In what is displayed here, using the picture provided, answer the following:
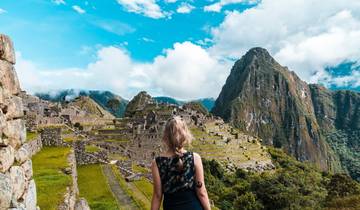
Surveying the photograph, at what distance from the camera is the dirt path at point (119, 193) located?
2406 cm

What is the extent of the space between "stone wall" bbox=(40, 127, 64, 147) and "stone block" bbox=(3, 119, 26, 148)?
2842 centimetres

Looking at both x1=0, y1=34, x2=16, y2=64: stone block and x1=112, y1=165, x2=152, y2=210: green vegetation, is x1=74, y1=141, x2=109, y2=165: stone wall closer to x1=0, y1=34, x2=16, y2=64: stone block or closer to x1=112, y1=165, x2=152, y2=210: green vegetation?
x1=112, y1=165, x2=152, y2=210: green vegetation

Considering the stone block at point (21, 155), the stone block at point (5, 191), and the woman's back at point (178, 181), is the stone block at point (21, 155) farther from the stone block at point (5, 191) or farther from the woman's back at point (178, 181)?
the woman's back at point (178, 181)

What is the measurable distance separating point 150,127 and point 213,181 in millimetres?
17696

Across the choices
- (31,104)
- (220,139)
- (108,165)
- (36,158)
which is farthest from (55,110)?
(36,158)

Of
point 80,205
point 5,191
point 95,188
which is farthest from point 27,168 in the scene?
point 95,188

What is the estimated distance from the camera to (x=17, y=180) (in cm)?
795

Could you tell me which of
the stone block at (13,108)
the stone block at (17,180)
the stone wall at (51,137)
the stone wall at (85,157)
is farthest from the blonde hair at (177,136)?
the stone wall at (51,137)

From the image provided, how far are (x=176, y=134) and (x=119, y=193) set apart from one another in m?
21.0

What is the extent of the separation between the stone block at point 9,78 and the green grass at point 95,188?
48.1 ft

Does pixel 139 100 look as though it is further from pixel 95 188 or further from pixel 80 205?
pixel 80 205

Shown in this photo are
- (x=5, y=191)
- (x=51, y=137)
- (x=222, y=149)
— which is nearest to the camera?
(x=5, y=191)

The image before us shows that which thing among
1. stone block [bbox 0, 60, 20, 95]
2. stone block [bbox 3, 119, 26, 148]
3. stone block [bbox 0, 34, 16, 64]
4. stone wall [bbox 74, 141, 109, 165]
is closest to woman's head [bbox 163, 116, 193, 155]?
stone block [bbox 3, 119, 26, 148]

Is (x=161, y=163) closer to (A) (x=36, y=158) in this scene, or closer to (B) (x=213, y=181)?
(A) (x=36, y=158)
